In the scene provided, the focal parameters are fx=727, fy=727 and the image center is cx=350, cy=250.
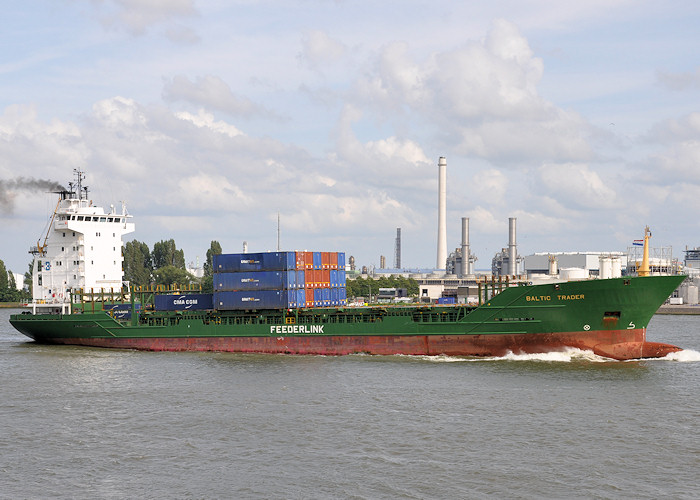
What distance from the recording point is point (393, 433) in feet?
86.2

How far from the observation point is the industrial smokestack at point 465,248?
173000mm

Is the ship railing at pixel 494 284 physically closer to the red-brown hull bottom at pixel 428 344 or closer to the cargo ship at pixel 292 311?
the cargo ship at pixel 292 311

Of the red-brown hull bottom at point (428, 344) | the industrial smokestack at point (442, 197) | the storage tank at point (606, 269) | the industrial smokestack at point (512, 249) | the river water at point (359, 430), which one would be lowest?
the river water at point (359, 430)

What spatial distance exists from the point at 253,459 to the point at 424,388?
40.1 feet

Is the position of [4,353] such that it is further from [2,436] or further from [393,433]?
[393,433]

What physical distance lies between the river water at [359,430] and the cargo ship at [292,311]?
6.84 ft

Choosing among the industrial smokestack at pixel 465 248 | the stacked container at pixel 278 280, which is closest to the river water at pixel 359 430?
the stacked container at pixel 278 280

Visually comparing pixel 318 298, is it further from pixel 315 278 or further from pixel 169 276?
pixel 169 276

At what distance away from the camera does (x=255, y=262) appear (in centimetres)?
4850

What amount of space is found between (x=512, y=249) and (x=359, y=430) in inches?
5411

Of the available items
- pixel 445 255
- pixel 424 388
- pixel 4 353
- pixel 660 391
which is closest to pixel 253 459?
pixel 424 388

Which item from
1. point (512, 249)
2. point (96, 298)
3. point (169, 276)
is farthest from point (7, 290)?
point (512, 249)

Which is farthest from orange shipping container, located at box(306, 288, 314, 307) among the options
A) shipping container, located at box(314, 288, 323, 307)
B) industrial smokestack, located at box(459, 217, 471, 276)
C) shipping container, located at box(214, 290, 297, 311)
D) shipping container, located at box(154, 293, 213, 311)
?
industrial smokestack, located at box(459, 217, 471, 276)

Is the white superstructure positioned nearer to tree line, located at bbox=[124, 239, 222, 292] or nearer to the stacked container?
the stacked container
